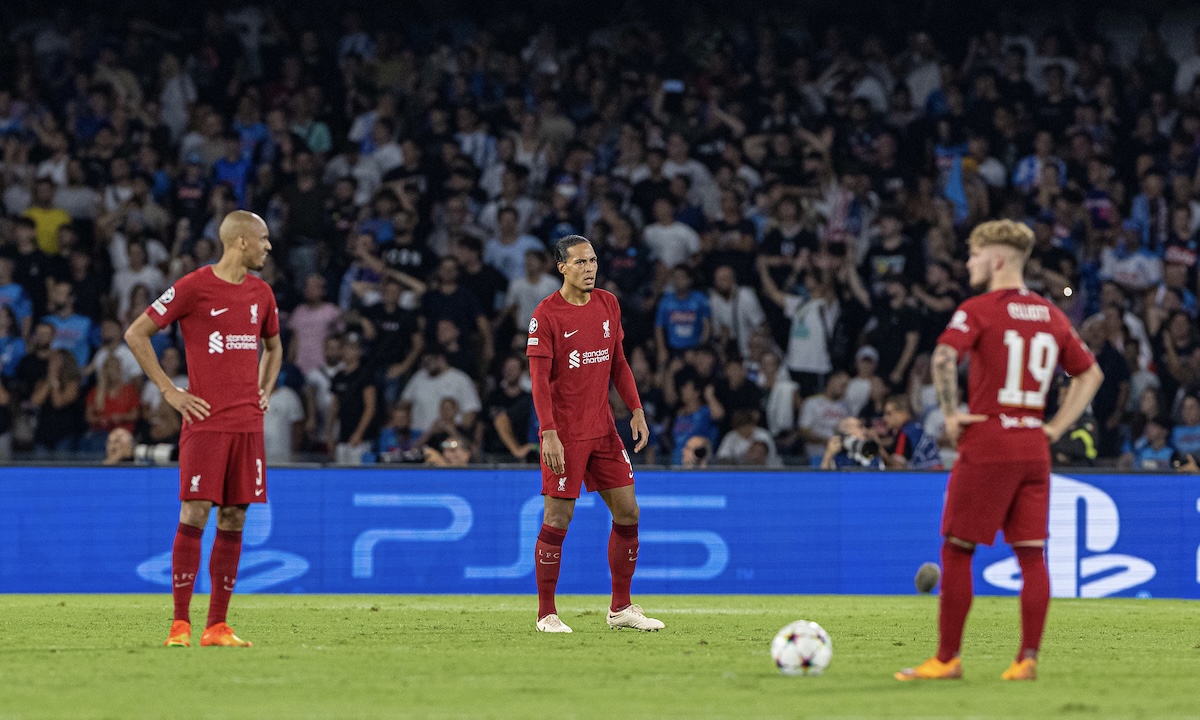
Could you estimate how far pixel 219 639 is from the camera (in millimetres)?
9844

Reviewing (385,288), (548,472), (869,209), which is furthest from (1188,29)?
(548,472)

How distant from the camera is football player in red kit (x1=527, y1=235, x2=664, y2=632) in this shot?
11.1 m

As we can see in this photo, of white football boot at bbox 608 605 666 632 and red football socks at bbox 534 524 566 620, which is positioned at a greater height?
red football socks at bbox 534 524 566 620

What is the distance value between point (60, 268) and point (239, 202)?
2354 mm

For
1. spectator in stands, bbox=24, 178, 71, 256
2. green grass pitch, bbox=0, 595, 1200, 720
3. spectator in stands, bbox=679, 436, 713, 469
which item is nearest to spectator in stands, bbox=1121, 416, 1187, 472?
green grass pitch, bbox=0, 595, 1200, 720

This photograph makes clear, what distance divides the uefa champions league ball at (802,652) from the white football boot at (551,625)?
2.98 metres

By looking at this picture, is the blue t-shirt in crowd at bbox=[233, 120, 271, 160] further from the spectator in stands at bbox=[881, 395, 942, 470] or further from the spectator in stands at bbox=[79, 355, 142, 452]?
the spectator in stands at bbox=[881, 395, 942, 470]

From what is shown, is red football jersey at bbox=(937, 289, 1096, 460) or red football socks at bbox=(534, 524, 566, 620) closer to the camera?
red football jersey at bbox=(937, 289, 1096, 460)

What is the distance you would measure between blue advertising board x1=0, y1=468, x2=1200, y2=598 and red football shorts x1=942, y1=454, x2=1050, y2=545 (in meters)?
8.56

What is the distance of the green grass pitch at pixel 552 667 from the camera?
725 cm

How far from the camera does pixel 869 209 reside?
21484 mm

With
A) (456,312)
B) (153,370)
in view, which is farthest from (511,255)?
(153,370)

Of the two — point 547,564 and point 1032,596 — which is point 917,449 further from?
point 1032,596

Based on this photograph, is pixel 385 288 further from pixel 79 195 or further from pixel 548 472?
pixel 548 472
